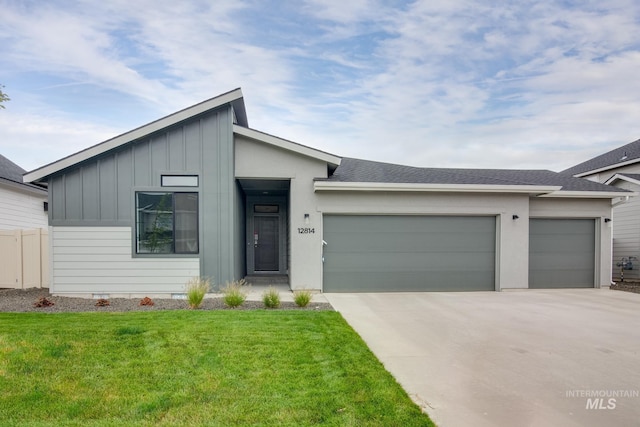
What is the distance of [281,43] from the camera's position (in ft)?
36.4

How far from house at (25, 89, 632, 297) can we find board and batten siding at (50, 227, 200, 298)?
0.02 meters

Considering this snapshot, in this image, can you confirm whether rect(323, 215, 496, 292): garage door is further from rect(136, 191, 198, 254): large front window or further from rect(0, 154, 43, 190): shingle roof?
rect(0, 154, 43, 190): shingle roof

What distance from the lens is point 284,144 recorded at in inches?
340

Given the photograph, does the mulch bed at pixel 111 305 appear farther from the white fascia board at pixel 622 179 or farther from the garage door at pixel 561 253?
the white fascia board at pixel 622 179

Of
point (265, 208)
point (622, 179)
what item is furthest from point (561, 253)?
point (265, 208)

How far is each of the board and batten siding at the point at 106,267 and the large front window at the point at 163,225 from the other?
253mm

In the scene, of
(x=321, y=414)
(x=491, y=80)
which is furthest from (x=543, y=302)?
(x=491, y=80)

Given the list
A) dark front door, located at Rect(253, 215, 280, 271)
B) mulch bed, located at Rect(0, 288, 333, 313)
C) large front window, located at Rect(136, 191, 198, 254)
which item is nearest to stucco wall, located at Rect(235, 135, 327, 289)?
mulch bed, located at Rect(0, 288, 333, 313)

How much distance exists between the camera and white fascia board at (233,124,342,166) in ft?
28.0

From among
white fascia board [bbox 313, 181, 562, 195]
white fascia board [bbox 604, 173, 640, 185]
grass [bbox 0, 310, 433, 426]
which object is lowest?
grass [bbox 0, 310, 433, 426]

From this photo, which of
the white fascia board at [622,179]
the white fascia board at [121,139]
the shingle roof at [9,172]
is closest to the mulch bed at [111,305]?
the white fascia board at [121,139]

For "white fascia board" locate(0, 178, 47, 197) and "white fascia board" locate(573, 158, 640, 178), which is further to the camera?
"white fascia board" locate(573, 158, 640, 178)

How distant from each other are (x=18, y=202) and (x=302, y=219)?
11514 millimetres

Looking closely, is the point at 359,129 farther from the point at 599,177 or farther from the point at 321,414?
the point at 321,414
